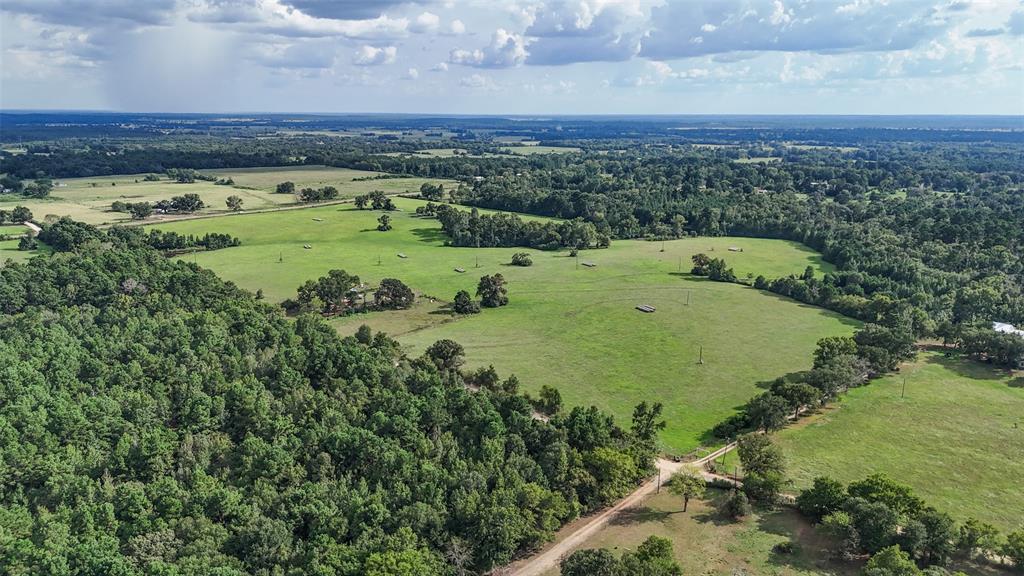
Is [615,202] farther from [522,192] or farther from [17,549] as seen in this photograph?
[17,549]

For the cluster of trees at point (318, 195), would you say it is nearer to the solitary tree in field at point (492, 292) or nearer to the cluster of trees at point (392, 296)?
the cluster of trees at point (392, 296)

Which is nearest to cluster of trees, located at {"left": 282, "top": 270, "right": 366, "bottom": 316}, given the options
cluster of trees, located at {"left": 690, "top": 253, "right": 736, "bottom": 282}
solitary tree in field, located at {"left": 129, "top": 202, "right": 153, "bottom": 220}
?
cluster of trees, located at {"left": 690, "top": 253, "right": 736, "bottom": 282}

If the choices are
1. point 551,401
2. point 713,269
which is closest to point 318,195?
point 713,269

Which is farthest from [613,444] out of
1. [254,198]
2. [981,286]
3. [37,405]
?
[254,198]

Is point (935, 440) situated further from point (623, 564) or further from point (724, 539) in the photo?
point (623, 564)

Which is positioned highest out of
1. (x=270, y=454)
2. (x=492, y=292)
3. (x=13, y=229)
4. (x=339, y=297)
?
(x=13, y=229)
